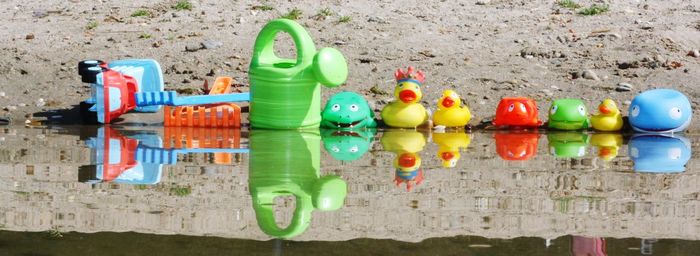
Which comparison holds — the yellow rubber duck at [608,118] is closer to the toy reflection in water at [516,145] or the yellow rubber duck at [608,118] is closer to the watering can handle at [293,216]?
the toy reflection in water at [516,145]

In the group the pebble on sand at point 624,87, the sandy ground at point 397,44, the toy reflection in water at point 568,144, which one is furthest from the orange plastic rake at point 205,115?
the pebble on sand at point 624,87

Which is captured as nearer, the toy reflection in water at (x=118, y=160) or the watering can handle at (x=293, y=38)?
the toy reflection in water at (x=118, y=160)

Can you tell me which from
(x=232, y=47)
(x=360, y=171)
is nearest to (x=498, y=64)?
(x=232, y=47)

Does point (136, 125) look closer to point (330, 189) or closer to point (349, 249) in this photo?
point (330, 189)

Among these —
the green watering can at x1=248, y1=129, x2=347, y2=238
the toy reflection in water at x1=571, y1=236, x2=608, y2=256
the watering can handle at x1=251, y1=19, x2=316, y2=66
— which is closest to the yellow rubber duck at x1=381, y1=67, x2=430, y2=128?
the watering can handle at x1=251, y1=19, x2=316, y2=66

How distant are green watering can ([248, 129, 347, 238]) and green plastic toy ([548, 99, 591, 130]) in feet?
6.95

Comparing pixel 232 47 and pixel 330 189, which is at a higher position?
pixel 232 47

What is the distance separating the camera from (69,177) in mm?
6867

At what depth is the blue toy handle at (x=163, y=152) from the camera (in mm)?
7648

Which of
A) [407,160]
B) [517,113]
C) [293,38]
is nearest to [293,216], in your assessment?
[407,160]

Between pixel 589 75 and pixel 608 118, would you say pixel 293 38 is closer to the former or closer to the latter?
pixel 608 118

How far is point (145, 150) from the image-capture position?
8.20m

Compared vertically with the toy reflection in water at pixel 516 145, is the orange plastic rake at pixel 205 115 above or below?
above

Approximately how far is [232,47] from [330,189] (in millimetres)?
5957
